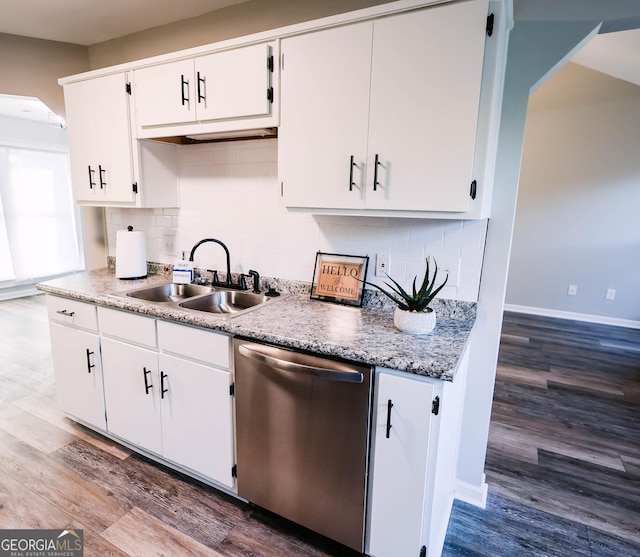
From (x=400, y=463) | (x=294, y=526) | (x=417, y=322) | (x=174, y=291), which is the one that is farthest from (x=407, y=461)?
(x=174, y=291)

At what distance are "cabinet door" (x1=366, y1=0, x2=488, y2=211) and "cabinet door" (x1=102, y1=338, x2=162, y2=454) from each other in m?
1.45

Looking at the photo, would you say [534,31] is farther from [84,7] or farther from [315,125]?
[84,7]

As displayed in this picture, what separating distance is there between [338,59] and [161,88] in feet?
3.41

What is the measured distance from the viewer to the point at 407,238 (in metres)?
1.88

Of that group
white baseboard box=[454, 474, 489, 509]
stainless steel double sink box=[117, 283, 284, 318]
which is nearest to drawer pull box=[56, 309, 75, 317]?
stainless steel double sink box=[117, 283, 284, 318]

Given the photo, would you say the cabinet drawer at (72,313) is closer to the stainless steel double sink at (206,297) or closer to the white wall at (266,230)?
the stainless steel double sink at (206,297)

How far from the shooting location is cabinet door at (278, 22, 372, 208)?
1562mm

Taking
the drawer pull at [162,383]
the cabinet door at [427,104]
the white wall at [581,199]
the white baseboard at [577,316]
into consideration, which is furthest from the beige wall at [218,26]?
the white baseboard at [577,316]

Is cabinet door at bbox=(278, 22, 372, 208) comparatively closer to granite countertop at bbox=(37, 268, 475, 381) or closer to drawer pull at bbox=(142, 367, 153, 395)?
granite countertop at bbox=(37, 268, 475, 381)

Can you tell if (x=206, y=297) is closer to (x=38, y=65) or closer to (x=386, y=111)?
(x=386, y=111)

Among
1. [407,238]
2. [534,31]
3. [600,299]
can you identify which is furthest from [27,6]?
[600,299]

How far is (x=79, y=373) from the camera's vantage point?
7.41 feet

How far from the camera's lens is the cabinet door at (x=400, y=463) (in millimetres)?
1299

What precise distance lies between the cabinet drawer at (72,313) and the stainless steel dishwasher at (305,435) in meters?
1.03
